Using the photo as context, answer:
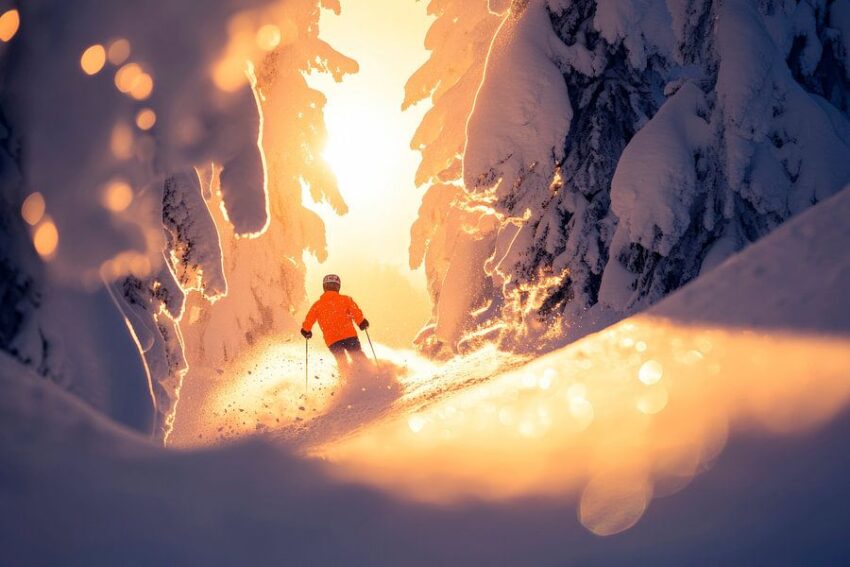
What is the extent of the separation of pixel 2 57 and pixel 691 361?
15.2ft

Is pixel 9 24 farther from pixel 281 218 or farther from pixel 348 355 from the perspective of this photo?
pixel 281 218

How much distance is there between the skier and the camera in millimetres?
11602

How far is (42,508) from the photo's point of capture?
2438 millimetres

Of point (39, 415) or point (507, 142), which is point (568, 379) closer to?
point (39, 415)

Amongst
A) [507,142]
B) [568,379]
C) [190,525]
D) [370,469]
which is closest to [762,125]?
[507,142]

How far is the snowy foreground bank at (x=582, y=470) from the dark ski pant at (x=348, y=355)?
28.7 feet

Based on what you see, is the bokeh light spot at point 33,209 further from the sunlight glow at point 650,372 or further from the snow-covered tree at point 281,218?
the snow-covered tree at point 281,218

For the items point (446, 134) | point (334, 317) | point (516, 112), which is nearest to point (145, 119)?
point (516, 112)

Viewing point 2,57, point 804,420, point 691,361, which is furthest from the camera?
point 2,57

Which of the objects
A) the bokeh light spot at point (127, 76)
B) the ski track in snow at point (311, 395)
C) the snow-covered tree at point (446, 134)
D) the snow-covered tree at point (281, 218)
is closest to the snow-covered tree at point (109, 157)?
the bokeh light spot at point (127, 76)

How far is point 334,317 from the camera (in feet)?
38.1

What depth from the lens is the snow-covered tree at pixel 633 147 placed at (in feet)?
28.9

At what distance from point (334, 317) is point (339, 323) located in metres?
0.14

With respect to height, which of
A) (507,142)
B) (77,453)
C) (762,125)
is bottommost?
(77,453)
